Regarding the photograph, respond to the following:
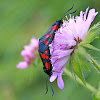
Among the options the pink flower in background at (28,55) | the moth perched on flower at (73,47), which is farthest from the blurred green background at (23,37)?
the moth perched on flower at (73,47)

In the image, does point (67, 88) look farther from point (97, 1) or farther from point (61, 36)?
point (61, 36)

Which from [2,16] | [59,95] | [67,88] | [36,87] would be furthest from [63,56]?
[2,16]

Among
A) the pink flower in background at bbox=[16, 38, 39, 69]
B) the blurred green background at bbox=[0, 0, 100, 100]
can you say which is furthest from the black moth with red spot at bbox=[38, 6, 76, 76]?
the blurred green background at bbox=[0, 0, 100, 100]

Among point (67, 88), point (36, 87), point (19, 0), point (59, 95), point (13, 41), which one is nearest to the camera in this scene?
point (67, 88)

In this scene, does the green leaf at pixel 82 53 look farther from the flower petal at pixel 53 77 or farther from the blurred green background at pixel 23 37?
the blurred green background at pixel 23 37

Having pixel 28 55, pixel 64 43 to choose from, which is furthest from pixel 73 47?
pixel 28 55

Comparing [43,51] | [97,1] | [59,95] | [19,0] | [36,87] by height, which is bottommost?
[43,51]
